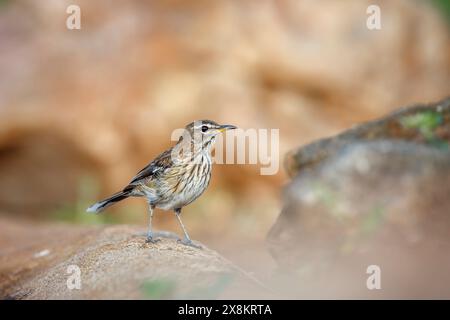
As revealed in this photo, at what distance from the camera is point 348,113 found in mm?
14648

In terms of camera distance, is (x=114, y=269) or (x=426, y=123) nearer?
(x=114, y=269)

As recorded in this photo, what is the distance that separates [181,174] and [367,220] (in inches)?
80.9

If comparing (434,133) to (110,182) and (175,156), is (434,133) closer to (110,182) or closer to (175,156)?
(175,156)

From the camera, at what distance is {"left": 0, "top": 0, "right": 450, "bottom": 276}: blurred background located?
13945mm

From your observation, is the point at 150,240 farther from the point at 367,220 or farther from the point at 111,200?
the point at 367,220

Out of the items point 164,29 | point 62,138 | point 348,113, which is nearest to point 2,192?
point 62,138

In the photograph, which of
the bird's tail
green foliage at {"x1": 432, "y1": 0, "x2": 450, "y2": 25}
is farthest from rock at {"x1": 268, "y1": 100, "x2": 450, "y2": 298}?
green foliage at {"x1": 432, "y1": 0, "x2": 450, "y2": 25}

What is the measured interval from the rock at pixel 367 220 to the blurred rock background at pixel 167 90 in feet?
25.5

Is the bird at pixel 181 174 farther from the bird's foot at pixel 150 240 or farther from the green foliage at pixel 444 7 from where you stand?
the green foliage at pixel 444 7

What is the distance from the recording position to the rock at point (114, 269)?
499 centimetres

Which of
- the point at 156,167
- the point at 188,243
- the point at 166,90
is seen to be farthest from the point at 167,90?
the point at 188,243

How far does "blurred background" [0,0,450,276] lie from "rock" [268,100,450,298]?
7.77 m

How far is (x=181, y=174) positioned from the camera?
22.9ft

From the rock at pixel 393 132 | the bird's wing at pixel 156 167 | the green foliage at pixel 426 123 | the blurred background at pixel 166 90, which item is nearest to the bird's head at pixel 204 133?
the bird's wing at pixel 156 167
